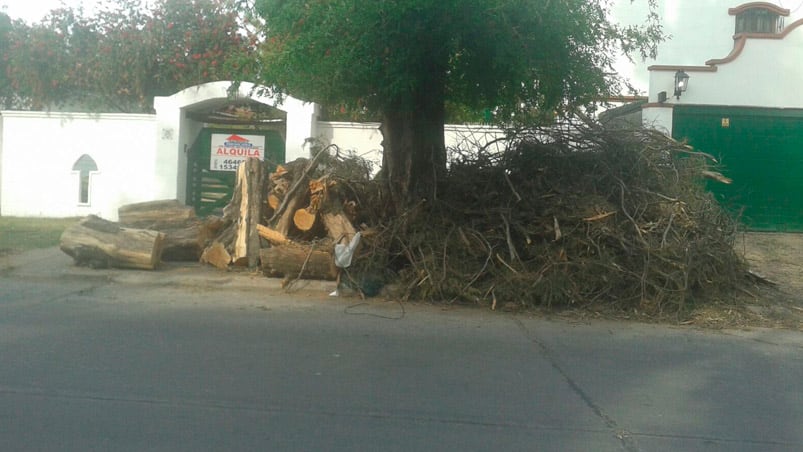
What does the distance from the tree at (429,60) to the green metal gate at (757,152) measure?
716 centimetres

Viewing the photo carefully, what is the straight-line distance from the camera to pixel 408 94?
10.0 m

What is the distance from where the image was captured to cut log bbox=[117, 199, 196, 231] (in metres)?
13.6

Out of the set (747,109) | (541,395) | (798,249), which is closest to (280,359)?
(541,395)

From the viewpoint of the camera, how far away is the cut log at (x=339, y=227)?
1118 cm

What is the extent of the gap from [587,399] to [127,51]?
55.8 ft

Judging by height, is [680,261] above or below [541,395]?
above

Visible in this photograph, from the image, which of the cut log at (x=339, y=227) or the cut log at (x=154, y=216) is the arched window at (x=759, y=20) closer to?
the cut log at (x=339, y=227)

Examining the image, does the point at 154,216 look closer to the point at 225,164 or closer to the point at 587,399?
the point at 225,164

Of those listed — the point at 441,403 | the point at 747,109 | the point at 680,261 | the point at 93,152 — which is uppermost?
the point at 747,109

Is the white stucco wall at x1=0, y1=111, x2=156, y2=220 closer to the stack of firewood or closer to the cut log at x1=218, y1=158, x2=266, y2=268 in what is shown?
the stack of firewood

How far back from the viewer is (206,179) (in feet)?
58.9

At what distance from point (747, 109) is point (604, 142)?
8.03 m

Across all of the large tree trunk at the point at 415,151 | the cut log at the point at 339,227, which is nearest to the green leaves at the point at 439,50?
the large tree trunk at the point at 415,151

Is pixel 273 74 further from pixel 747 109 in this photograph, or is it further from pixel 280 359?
pixel 747 109
